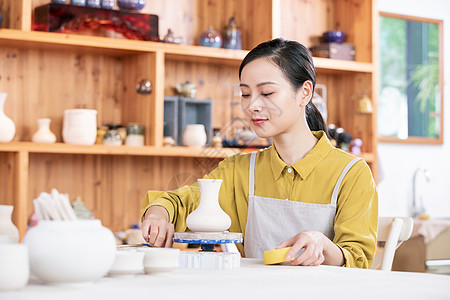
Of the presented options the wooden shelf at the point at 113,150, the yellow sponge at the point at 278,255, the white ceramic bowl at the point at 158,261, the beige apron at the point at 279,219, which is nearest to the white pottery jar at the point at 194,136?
the wooden shelf at the point at 113,150

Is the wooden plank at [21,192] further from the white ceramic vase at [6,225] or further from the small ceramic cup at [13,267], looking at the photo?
the small ceramic cup at [13,267]

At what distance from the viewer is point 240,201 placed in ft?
7.20

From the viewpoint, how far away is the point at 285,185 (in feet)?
6.77

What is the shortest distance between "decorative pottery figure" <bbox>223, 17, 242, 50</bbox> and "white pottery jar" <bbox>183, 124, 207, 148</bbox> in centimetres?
56

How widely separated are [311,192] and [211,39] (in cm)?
219

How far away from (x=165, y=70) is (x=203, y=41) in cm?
29

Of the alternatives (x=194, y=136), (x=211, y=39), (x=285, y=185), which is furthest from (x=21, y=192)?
(x=285, y=185)

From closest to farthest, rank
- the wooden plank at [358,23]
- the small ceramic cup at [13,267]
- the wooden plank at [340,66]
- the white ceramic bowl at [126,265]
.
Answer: the small ceramic cup at [13,267] → the white ceramic bowl at [126,265] → the wooden plank at [340,66] → the wooden plank at [358,23]

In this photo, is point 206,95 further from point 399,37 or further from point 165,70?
point 399,37

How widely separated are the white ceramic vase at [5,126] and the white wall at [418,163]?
261 cm

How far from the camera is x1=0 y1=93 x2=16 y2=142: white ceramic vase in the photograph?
3393 mm

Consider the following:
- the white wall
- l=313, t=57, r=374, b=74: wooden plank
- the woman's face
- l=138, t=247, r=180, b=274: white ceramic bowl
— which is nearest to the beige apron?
the woman's face

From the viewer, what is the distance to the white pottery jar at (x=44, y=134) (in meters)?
3.53

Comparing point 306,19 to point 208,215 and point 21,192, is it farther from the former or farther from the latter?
point 208,215
